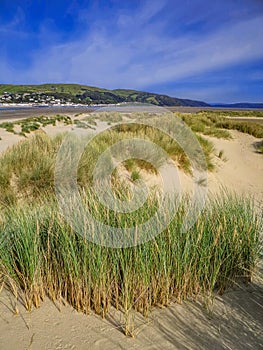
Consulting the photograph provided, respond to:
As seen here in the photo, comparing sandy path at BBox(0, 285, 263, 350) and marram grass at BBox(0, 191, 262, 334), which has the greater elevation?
marram grass at BBox(0, 191, 262, 334)

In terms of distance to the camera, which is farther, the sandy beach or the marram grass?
the marram grass

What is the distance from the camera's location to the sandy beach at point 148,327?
184 centimetres

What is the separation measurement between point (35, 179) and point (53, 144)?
7.50 feet

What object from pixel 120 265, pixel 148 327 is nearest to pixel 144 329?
A: pixel 148 327

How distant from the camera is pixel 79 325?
200 centimetres

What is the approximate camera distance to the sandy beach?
1837 mm

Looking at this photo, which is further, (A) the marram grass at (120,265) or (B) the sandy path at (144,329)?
(A) the marram grass at (120,265)

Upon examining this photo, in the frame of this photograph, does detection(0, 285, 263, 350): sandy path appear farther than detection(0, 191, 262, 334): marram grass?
No

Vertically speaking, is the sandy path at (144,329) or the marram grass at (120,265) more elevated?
the marram grass at (120,265)

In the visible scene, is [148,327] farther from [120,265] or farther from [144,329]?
[120,265]

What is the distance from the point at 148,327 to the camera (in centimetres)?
198

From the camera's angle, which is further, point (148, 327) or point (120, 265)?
point (120, 265)

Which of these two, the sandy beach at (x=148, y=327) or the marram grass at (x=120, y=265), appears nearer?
the sandy beach at (x=148, y=327)

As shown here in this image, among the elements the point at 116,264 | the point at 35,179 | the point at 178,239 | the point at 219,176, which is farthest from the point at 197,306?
the point at 219,176
